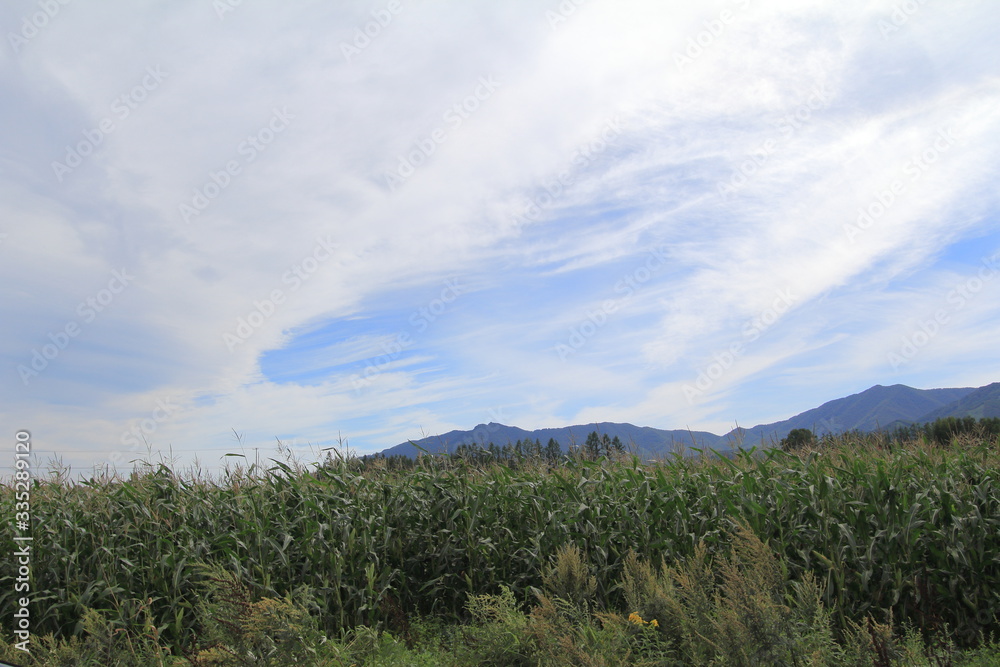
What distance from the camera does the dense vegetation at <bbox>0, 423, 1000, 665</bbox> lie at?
230 inches

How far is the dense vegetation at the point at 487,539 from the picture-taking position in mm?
5836

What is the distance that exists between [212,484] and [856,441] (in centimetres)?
899

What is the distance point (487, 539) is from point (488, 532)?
286mm

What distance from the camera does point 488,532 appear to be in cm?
697

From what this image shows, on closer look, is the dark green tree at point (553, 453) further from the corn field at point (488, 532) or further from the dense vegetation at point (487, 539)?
the corn field at point (488, 532)

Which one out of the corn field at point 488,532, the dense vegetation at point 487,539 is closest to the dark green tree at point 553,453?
the dense vegetation at point 487,539

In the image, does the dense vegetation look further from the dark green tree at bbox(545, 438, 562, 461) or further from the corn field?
the dark green tree at bbox(545, 438, 562, 461)

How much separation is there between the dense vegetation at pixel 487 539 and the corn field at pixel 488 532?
1.0 inches

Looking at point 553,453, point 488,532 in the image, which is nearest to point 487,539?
point 488,532

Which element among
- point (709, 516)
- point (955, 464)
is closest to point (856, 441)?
point (955, 464)

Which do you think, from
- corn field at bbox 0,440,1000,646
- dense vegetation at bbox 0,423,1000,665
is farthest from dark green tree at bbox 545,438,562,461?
corn field at bbox 0,440,1000,646

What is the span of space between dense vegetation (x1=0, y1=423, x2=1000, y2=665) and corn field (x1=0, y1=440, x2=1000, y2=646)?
0.02m

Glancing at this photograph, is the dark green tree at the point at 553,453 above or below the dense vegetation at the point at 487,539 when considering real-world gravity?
above

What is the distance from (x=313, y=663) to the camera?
375cm
